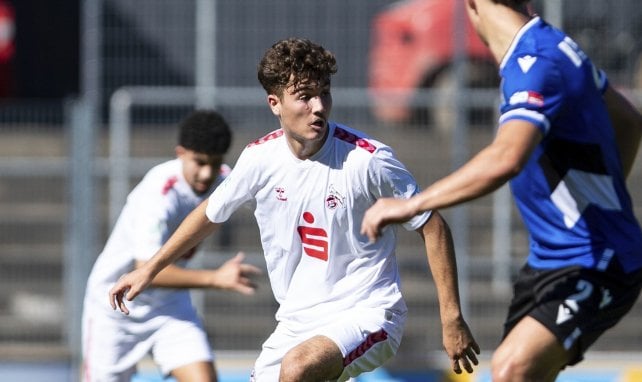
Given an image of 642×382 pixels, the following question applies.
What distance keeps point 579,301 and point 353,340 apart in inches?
36.8

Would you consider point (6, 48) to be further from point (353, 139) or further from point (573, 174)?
point (573, 174)

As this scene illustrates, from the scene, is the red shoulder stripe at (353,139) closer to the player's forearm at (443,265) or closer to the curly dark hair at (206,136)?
the player's forearm at (443,265)

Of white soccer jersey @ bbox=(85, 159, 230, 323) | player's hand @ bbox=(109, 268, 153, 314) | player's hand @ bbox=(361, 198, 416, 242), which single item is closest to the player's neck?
player's hand @ bbox=(361, 198, 416, 242)

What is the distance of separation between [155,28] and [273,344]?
5183mm

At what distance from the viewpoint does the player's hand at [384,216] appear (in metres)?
4.30

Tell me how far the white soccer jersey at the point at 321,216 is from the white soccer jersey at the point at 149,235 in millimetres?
1189

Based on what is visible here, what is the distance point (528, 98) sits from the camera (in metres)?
4.65

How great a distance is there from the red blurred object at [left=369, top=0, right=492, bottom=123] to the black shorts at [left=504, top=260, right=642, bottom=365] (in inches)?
218

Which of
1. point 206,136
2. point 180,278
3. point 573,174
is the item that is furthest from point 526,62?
point 180,278

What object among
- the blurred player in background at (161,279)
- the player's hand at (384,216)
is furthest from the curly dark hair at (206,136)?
the player's hand at (384,216)

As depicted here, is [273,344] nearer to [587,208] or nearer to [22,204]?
[587,208]

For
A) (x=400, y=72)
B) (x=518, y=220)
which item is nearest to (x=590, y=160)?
(x=518, y=220)

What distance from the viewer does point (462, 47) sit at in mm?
10148

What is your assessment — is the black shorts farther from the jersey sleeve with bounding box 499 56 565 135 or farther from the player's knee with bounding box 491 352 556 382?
the jersey sleeve with bounding box 499 56 565 135
